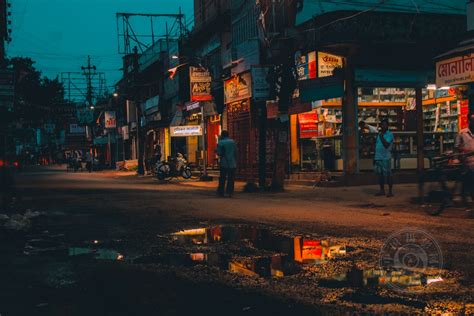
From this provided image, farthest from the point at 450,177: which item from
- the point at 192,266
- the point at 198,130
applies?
the point at 198,130

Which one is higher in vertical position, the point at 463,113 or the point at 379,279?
the point at 463,113

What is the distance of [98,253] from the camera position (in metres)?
7.92

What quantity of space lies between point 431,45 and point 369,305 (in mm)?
18161

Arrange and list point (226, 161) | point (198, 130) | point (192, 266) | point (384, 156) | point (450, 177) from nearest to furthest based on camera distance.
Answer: point (192, 266)
point (450, 177)
point (384, 156)
point (226, 161)
point (198, 130)

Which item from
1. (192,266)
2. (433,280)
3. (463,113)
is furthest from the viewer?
(463,113)

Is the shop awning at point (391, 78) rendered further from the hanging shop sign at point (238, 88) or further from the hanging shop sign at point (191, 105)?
the hanging shop sign at point (191, 105)

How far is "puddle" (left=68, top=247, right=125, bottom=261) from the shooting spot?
24.8ft

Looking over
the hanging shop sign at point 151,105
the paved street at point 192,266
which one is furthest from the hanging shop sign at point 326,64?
the hanging shop sign at point 151,105

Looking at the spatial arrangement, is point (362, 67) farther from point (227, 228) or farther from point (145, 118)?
point (145, 118)

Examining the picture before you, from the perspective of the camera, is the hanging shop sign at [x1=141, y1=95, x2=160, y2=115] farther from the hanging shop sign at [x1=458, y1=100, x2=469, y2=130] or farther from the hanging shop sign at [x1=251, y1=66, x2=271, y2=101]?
the hanging shop sign at [x1=458, y1=100, x2=469, y2=130]

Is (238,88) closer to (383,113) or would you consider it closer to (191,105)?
(191,105)

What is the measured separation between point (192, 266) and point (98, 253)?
1.68 metres

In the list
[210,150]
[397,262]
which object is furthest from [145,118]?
[397,262]

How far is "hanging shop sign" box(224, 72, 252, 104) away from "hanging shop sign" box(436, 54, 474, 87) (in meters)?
12.8
